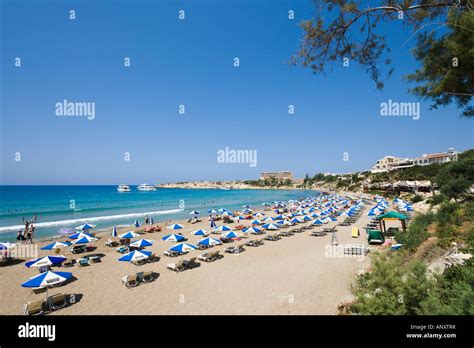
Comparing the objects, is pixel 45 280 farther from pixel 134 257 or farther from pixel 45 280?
pixel 134 257

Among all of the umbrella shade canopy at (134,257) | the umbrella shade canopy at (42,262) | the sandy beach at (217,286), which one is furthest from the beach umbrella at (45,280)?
the umbrella shade canopy at (134,257)

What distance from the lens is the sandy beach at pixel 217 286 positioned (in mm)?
8422

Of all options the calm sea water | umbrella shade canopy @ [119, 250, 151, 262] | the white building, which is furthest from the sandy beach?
the white building

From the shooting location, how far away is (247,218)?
32281 millimetres

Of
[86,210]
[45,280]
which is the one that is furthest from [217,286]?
[86,210]

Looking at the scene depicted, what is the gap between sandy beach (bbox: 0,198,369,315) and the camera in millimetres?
8422

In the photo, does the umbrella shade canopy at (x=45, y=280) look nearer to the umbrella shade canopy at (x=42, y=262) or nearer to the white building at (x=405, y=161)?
the umbrella shade canopy at (x=42, y=262)

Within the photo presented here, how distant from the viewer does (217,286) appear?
10.3m

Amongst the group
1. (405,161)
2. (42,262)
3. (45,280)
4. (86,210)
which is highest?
(405,161)

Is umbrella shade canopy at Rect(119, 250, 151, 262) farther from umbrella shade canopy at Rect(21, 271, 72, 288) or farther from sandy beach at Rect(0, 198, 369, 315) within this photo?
umbrella shade canopy at Rect(21, 271, 72, 288)

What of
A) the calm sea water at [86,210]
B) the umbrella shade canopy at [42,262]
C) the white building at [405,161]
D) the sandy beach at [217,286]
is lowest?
the calm sea water at [86,210]

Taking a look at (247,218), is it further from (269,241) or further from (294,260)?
(294,260)
